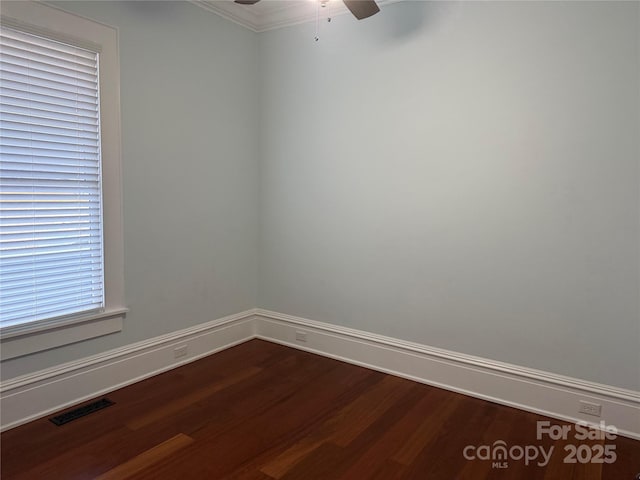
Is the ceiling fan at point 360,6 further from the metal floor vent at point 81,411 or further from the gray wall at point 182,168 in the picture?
the metal floor vent at point 81,411

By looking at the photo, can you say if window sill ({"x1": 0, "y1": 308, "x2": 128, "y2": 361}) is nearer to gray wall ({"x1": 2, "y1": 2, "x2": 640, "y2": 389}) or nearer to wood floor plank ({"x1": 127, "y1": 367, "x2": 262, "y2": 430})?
gray wall ({"x1": 2, "y1": 2, "x2": 640, "y2": 389})

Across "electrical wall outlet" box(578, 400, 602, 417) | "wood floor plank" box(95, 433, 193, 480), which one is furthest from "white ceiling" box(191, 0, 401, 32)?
"electrical wall outlet" box(578, 400, 602, 417)

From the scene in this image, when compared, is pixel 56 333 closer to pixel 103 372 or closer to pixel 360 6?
pixel 103 372

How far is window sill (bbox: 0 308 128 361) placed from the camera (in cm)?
248

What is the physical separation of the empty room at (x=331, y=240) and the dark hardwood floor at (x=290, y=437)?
2 centimetres

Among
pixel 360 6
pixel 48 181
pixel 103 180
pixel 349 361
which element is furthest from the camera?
pixel 349 361

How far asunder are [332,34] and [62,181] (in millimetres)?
2260

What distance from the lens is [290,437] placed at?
8.20 feet

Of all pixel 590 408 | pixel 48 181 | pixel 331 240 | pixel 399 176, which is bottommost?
pixel 590 408

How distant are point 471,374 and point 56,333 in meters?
2.69

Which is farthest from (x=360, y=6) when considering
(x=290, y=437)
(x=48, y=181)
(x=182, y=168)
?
(x=290, y=437)

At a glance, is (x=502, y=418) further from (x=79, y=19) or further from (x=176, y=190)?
(x=79, y=19)

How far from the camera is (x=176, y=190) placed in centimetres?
334

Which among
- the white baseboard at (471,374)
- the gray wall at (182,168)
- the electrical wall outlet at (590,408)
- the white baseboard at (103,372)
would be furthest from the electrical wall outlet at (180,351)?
the electrical wall outlet at (590,408)
